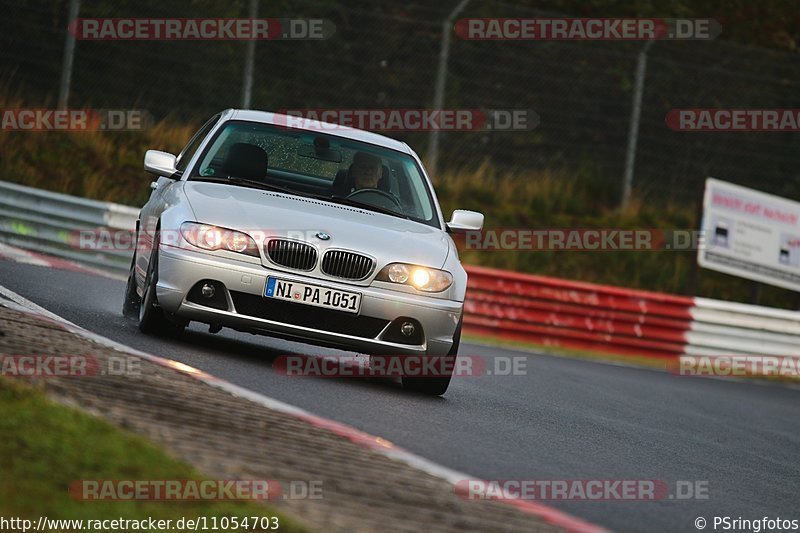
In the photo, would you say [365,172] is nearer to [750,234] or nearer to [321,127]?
[321,127]

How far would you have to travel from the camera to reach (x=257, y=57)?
819 inches

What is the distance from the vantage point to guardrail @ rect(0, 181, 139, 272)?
58.8ft

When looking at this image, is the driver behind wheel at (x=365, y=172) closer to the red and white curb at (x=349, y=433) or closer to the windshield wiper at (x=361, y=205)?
the windshield wiper at (x=361, y=205)

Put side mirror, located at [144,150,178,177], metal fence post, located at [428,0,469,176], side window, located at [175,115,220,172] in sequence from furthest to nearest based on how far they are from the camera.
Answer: metal fence post, located at [428,0,469,176] → side window, located at [175,115,220,172] → side mirror, located at [144,150,178,177]

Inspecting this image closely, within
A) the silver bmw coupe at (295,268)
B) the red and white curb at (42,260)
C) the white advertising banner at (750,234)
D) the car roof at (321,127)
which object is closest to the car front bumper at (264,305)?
the silver bmw coupe at (295,268)

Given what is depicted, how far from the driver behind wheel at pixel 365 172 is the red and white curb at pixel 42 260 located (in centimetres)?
635

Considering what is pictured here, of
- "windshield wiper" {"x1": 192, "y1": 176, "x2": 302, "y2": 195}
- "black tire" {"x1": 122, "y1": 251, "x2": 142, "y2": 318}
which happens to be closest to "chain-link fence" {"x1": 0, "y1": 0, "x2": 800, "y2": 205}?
"black tire" {"x1": 122, "y1": 251, "x2": 142, "y2": 318}

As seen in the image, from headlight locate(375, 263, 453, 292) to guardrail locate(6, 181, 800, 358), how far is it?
897 centimetres

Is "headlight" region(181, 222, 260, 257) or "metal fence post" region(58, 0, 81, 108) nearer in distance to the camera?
"headlight" region(181, 222, 260, 257)

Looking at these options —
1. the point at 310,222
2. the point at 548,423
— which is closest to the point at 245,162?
the point at 310,222

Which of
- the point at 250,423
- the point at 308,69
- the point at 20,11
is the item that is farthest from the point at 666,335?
the point at 250,423

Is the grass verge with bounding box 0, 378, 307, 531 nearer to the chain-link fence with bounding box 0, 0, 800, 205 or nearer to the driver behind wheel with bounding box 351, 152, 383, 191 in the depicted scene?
the driver behind wheel with bounding box 351, 152, 383, 191

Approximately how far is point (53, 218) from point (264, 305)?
403 inches

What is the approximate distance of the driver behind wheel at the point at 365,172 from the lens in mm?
9734
